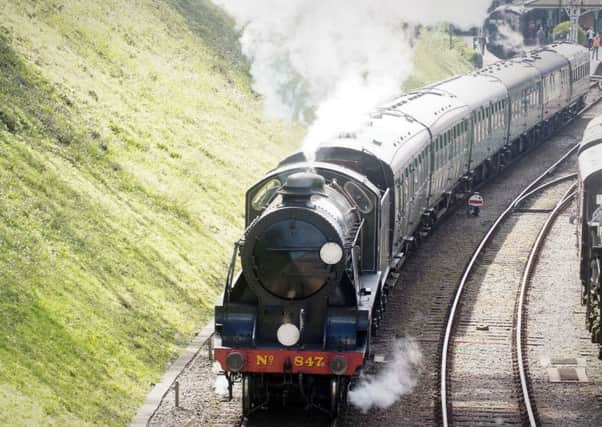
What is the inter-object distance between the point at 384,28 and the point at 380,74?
5.54 meters

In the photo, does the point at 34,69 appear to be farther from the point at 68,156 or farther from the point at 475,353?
the point at 475,353

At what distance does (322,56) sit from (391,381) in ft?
40.2

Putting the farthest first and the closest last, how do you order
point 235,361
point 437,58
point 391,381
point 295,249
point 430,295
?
point 437,58, point 430,295, point 391,381, point 235,361, point 295,249

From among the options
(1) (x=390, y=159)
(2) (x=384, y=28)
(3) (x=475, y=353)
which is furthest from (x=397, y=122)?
(2) (x=384, y=28)

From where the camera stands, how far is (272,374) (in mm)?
15406

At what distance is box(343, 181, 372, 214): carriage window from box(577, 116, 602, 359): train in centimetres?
348

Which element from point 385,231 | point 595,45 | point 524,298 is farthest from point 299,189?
point 595,45

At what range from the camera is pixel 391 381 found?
56.9ft

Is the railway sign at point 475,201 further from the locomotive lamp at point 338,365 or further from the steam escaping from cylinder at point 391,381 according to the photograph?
the locomotive lamp at point 338,365

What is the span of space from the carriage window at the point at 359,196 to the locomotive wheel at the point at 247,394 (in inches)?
125

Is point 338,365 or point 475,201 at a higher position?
point 475,201

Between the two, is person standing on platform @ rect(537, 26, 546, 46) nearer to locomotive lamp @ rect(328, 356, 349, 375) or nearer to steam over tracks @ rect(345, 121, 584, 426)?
steam over tracks @ rect(345, 121, 584, 426)

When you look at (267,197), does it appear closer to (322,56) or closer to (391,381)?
(391,381)

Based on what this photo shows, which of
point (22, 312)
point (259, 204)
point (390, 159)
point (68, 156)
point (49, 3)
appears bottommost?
point (22, 312)
